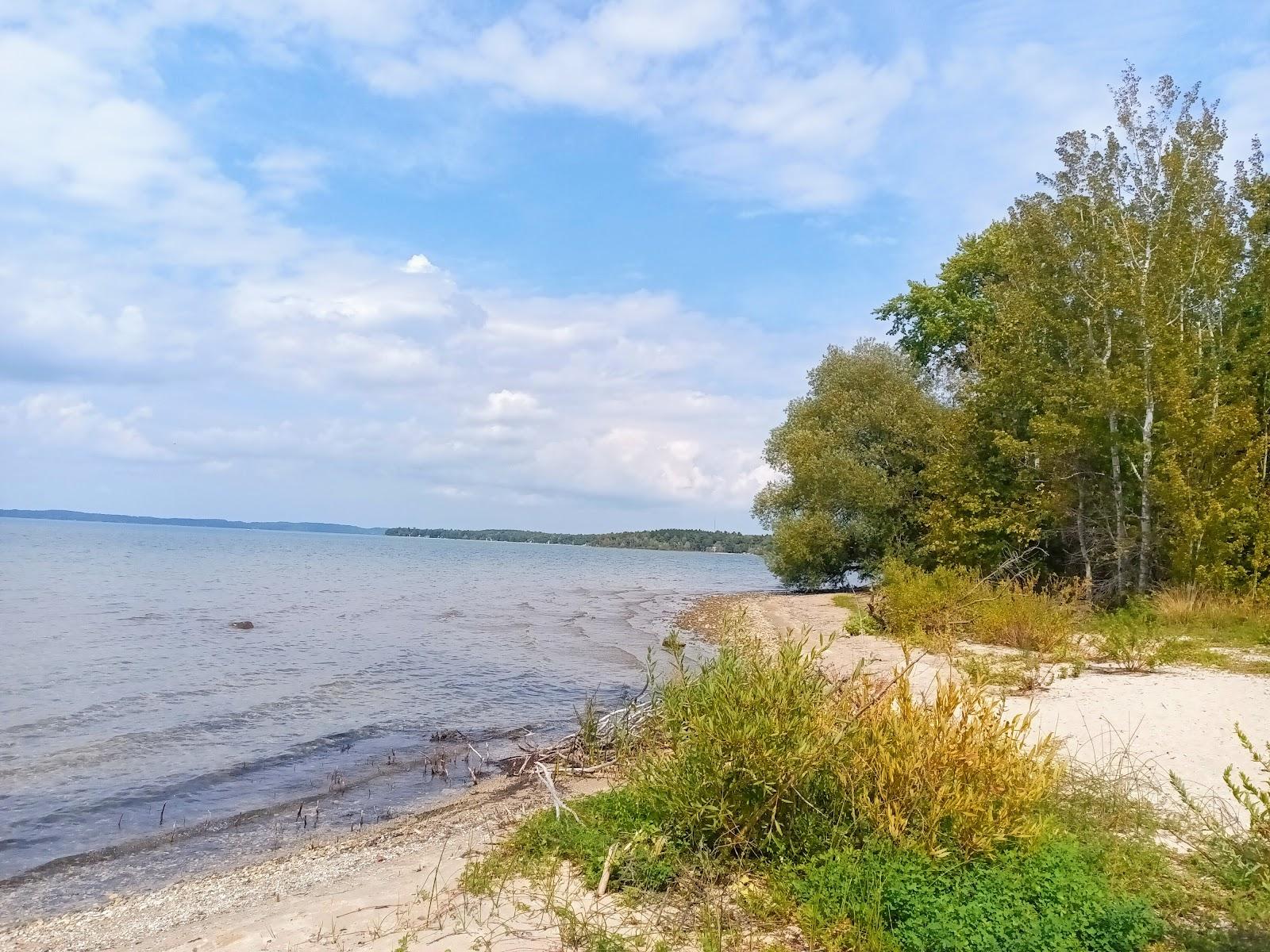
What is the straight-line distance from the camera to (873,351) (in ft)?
124

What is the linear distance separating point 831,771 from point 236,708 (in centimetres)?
1408

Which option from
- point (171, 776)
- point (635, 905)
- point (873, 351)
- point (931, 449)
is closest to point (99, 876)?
point (171, 776)

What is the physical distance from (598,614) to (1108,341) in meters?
22.9

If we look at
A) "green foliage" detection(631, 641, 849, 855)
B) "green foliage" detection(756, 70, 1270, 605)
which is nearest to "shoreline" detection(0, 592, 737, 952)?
"green foliage" detection(631, 641, 849, 855)

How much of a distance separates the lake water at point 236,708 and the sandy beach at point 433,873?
907 mm

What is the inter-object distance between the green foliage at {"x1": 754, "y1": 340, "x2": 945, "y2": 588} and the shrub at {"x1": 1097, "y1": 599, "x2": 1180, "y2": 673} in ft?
49.1

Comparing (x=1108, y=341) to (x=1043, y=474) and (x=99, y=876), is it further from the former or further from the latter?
(x=99, y=876)

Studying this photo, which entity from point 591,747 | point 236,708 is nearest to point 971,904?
point 591,747

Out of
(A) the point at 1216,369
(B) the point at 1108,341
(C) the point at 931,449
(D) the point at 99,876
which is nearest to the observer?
(D) the point at 99,876

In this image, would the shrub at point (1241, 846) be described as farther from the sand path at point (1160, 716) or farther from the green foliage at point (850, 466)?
the green foliage at point (850, 466)

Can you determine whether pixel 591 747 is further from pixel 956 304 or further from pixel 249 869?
pixel 956 304

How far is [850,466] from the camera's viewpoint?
3381 centimetres

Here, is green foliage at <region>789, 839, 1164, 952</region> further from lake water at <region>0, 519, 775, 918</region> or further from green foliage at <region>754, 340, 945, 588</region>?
green foliage at <region>754, 340, 945, 588</region>

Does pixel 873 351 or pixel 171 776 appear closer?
pixel 171 776
